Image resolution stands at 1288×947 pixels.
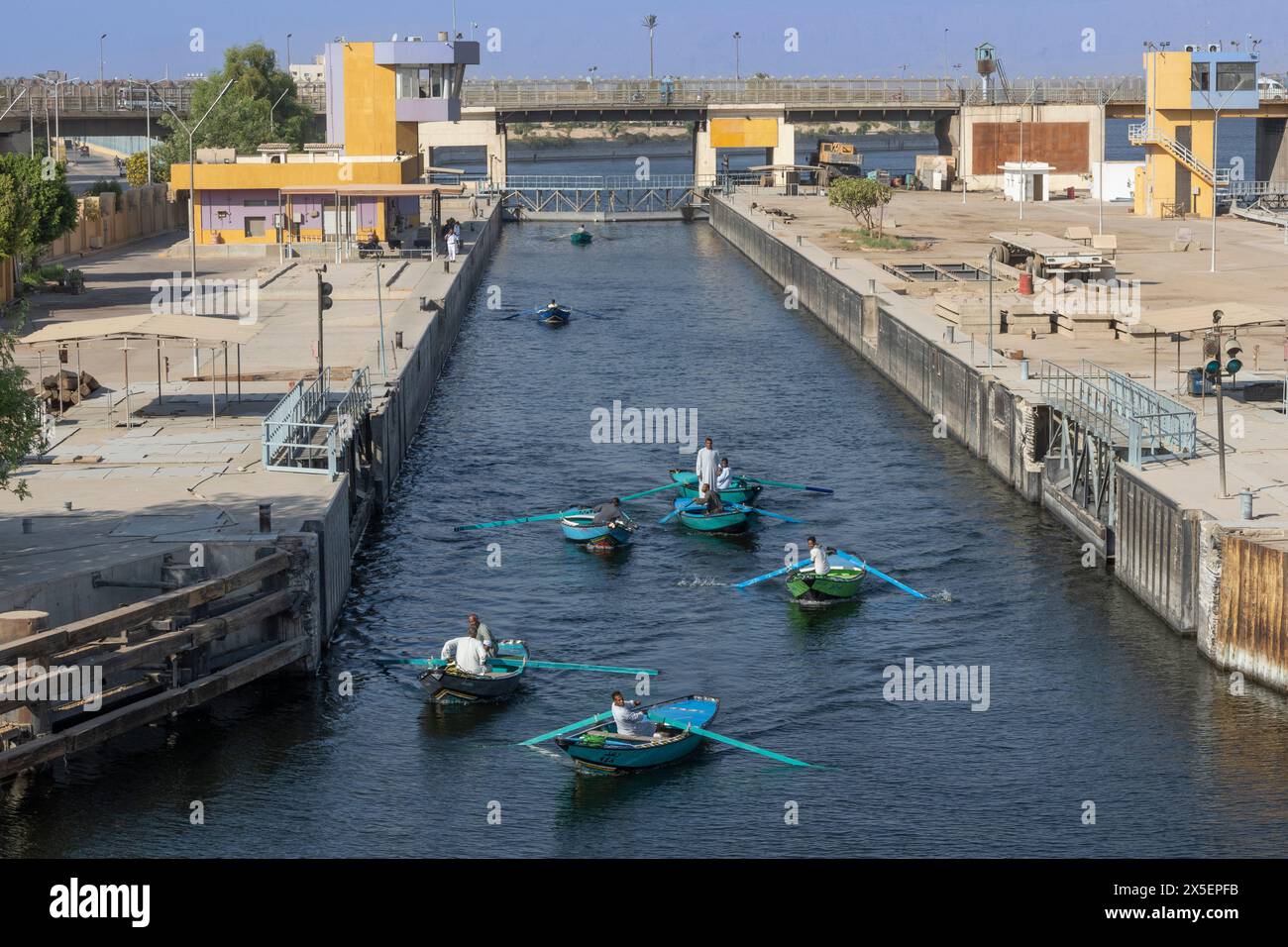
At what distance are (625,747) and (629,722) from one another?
524 mm

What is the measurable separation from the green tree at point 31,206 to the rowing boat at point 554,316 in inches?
942

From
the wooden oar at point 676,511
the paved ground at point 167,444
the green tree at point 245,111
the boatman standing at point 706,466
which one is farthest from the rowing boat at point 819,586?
the green tree at point 245,111

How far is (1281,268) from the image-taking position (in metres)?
88.9

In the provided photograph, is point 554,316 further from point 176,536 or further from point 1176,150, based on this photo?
point 176,536

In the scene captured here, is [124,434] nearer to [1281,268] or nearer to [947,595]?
[947,595]

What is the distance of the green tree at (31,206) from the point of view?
80225mm

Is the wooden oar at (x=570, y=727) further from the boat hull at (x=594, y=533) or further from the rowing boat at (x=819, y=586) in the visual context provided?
the boat hull at (x=594, y=533)

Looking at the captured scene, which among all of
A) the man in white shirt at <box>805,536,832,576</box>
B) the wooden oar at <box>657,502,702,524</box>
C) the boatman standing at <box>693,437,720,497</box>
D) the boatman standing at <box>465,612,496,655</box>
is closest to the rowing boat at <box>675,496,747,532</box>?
the wooden oar at <box>657,502,702,524</box>

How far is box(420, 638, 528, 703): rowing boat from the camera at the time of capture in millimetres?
37000

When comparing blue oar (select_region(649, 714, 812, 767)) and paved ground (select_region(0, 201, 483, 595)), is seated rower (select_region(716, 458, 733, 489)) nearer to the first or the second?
paved ground (select_region(0, 201, 483, 595))

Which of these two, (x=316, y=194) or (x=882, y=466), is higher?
(x=316, y=194)

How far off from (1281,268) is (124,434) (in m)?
58.2

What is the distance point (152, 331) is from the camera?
2031 inches
